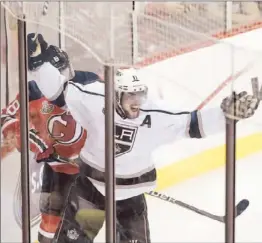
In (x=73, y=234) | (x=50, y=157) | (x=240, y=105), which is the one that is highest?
(x=240, y=105)

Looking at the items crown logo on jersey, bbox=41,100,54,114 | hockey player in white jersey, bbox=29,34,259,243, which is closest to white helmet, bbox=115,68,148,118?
hockey player in white jersey, bbox=29,34,259,243

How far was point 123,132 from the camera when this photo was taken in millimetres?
835

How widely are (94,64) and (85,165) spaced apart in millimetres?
154

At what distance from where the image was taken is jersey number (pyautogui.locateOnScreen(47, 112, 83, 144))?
2.85 ft

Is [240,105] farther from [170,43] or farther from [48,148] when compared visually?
[48,148]

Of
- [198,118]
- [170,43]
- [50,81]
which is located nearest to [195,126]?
[198,118]

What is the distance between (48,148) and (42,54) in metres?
0.14

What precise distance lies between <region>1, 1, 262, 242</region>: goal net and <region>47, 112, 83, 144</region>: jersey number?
0.27 ft

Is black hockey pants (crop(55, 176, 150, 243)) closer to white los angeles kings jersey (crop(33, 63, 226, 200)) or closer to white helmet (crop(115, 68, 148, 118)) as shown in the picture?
white los angeles kings jersey (crop(33, 63, 226, 200))

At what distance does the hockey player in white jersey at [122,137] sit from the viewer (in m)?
0.81

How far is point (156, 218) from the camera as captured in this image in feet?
2.76

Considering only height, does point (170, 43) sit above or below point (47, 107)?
above

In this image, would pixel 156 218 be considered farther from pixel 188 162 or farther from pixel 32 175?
pixel 32 175

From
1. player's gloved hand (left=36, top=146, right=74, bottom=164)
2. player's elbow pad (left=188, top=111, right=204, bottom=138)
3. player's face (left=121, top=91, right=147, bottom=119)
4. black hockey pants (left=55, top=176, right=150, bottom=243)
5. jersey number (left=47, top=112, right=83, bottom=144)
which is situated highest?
player's face (left=121, top=91, right=147, bottom=119)
